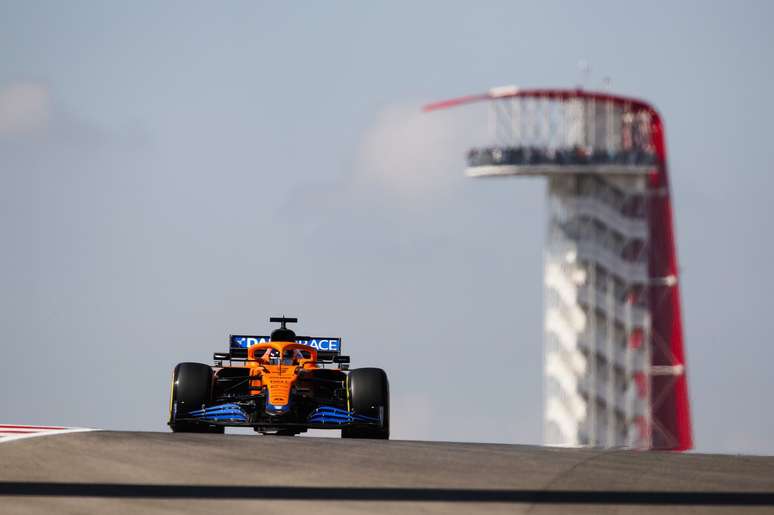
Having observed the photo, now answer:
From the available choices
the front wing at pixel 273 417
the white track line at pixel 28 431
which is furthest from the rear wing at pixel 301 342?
the white track line at pixel 28 431

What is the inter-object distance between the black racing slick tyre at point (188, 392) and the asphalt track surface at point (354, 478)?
349 centimetres

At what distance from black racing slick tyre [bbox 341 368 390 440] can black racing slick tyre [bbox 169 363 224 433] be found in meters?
1.94

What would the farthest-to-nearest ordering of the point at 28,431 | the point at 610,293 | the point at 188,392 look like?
the point at 610,293 < the point at 188,392 < the point at 28,431

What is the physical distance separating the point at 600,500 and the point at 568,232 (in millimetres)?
84167

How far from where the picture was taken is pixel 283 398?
72.3 feet

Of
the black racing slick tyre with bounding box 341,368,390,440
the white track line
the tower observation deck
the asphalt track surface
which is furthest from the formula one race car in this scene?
the tower observation deck

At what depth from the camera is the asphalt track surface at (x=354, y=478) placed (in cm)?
1298

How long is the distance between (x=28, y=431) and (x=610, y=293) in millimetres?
80676

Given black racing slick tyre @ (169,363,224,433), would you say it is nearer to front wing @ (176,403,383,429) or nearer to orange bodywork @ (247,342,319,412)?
front wing @ (176,403,383,429)

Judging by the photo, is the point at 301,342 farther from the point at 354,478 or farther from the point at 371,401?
the point at 354,478

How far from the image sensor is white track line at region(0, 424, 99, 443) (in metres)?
17.8

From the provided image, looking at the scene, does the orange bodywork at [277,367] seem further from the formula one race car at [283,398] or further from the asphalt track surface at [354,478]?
the asphalt track surface at [354,478]

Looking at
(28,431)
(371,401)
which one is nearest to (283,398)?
(371,401)

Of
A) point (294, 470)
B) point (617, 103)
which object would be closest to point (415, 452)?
point (294, 470)
